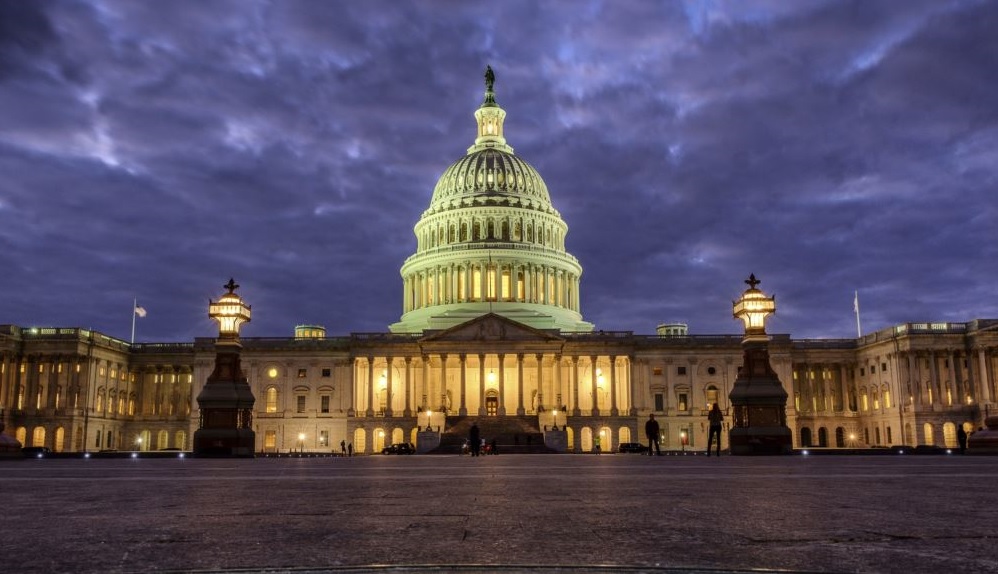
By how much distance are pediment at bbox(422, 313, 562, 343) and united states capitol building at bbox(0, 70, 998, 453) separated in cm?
17

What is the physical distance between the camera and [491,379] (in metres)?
112

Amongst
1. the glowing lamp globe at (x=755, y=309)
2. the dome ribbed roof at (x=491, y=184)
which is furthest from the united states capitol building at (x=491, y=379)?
the glowing lamp globe at (x=755, y=309)

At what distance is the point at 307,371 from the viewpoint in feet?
371

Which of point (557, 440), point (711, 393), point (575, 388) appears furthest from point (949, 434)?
point (557, 440)

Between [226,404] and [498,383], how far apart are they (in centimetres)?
6704

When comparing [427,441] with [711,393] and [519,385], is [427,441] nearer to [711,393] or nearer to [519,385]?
[519,385]

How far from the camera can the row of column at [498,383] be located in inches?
4200

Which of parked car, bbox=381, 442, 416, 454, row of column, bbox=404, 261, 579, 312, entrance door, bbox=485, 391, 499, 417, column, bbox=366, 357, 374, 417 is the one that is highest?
row of column, bbox=404, 261, 579, 312

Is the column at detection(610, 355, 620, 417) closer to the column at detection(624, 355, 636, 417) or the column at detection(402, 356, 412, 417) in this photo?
the column at detection(624, 355, 636, 417)

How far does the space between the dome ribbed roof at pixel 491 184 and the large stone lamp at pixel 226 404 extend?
85.1 metres

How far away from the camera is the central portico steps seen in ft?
275

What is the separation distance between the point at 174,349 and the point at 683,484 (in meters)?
112

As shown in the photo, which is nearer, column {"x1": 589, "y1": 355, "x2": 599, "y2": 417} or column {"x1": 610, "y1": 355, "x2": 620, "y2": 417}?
column {"x1": 589, "y1": 355, "x2": 599, "y2": 417}

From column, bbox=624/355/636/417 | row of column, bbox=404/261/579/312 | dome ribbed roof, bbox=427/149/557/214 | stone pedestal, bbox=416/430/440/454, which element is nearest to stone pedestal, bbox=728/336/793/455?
stone pedestal, bbox=416/430/440/454
